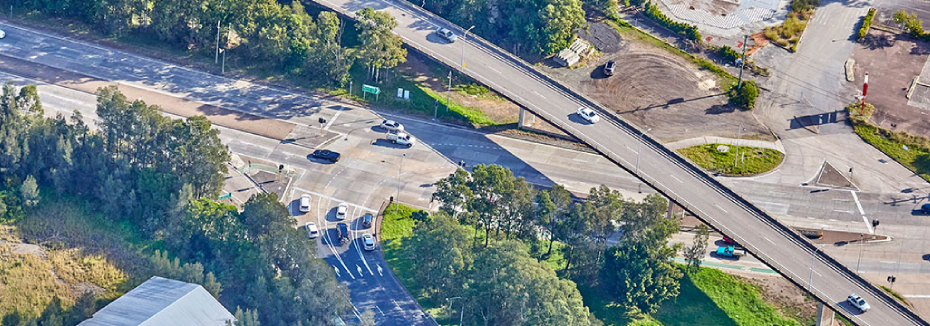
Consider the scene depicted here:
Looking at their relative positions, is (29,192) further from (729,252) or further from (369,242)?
(729,252)

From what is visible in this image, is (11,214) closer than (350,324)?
No

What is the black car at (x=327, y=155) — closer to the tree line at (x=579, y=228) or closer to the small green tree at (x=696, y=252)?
the tree line at (x=579, y=228)

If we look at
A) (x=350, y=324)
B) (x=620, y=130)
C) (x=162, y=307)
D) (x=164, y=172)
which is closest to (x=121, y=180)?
(x=164, y=172)

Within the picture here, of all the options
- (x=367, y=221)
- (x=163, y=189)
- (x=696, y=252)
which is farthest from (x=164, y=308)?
(x=696, y=252)

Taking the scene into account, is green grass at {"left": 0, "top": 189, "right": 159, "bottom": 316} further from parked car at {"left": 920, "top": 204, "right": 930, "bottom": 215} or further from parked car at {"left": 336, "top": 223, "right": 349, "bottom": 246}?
parked car at {"left": 920, "top": 204, "right": 930, "bottom": 215}

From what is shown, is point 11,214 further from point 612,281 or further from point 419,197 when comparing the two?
point 612,281

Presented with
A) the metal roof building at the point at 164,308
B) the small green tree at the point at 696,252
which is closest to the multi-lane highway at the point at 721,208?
the small green tree at the point at 696,252

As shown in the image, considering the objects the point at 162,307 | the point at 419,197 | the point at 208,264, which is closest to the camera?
the point at 162,307
